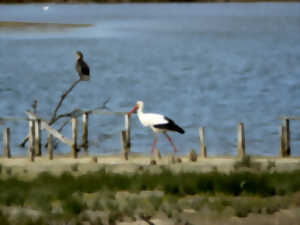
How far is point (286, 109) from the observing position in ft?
163

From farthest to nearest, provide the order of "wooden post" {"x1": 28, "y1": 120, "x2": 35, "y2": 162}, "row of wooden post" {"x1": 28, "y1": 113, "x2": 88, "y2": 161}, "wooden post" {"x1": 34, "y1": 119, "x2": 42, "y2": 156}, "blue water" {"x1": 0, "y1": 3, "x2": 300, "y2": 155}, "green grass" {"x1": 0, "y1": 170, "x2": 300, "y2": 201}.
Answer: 1. "blue water" {"x1": 0, "y1": 3, "x2": 300, "y2": 155}
2. "wooden post" {"x1": 34, "y1": 119, "x2": 42, "y2": 156}
3. "row of wooden post" {"x1": 28, "y1": 113, "x2": 88, "y2": 161}
4. "wooden post" {"x1": 28, "y1": 120, "x2": 35, "y2": 162}
5. "green grass" {"x1": 0, "y1": 170, "x2": 300, "y2": 201}

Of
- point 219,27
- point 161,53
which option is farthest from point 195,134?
point 219,27

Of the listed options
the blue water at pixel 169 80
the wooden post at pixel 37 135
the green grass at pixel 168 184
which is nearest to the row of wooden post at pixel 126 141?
the wooden post at pixel 37 135

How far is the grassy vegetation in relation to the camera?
1392 centimetres

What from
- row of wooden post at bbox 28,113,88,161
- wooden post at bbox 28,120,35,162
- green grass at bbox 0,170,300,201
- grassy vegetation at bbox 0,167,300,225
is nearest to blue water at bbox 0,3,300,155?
row of wooden post at bbox 28,113,88,161

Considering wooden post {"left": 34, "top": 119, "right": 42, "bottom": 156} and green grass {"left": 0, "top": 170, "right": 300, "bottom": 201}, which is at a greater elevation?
wooden post {"left": 34, "top": 119, "right": 42, "bottom": 156}

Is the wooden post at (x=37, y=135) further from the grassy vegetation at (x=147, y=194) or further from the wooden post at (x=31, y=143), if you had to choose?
the grassy vegetation at (x=147, y=194)

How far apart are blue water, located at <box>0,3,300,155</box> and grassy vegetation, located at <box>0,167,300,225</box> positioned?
14.9 meters

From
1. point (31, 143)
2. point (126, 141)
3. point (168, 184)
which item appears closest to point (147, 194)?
point (168, 184)

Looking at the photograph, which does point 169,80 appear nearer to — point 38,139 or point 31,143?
point 38,139

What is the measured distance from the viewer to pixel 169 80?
67.8 m

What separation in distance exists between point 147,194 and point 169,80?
2075 inches

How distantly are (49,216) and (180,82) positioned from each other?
5342 centimetres

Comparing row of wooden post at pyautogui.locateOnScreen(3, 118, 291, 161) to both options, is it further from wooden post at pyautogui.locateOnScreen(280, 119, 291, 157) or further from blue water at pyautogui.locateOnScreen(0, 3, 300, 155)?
blue water at pyautogui.locateOnScreen(0, 3, 300, 155)
